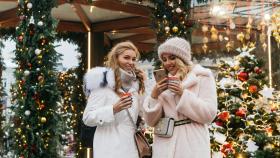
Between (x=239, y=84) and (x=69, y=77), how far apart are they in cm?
660

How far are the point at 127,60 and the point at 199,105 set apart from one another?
29.3 inches

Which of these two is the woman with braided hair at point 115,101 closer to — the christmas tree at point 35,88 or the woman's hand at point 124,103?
the woman's hand at point 124,103

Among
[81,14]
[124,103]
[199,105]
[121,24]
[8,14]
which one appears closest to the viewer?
[199,105]

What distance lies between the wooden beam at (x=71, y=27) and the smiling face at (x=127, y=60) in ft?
28.6

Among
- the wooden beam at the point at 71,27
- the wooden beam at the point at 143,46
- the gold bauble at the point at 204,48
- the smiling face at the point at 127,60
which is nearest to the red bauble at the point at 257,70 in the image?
the smiling face at the point at 127,60

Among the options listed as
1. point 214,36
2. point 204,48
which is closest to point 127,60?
point 214,36

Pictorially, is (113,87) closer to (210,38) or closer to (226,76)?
(226,76)

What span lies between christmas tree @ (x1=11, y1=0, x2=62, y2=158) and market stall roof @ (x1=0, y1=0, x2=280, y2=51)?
6.46ft

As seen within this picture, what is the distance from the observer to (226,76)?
670cm

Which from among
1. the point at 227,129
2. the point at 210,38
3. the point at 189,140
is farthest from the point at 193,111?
the point at 210,38

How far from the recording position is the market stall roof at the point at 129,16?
10.3 metres

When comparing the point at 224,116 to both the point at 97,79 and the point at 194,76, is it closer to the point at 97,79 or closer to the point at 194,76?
the point at 97,79

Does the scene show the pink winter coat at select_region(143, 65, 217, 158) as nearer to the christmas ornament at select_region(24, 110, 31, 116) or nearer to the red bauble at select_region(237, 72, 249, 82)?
the red bauble at select_region(237, 72, 249, 82)

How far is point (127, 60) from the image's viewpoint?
3600 millimetres
